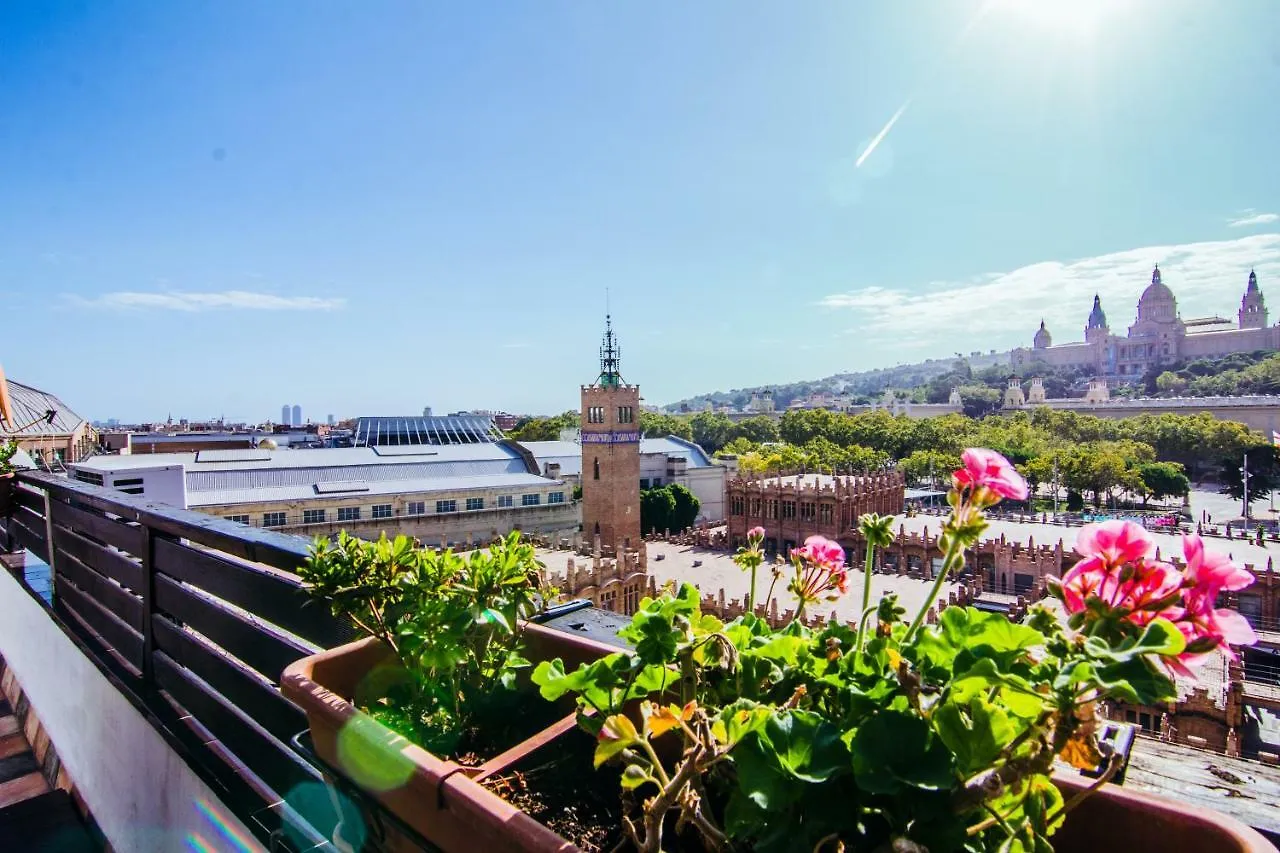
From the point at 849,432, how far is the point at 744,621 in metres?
63.5

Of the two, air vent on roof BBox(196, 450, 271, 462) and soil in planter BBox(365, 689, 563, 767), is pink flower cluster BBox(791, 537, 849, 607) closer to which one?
soil in planter BBox(365, 689, 563, 767)

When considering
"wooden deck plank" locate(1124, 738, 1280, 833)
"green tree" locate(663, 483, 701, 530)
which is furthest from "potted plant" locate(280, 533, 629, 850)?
"green tree" locate(663, 483, 701, 530)

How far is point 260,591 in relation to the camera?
214 centimetres

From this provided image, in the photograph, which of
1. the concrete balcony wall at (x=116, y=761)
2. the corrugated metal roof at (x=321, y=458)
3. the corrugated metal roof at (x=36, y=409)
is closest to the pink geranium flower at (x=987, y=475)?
the concrete balcony wall at (x=116, y=761)

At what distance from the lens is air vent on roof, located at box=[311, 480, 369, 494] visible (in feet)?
98.9

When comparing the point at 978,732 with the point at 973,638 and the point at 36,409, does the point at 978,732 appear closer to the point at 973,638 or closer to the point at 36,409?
the point at 973,638

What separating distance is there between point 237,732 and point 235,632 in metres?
0.32

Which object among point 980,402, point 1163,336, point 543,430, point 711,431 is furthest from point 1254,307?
point 543,430

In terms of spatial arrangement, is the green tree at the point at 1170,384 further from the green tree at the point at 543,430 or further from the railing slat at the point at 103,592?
the railing slat at the point at 103,592

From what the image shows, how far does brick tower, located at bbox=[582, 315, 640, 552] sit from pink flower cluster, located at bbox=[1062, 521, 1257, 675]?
31783 mm

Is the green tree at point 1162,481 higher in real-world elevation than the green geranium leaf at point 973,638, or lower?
lower

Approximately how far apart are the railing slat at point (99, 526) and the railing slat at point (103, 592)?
8.4 inches

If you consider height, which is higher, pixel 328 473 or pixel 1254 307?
pixel 1254 307

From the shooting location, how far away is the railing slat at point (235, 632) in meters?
2.03
